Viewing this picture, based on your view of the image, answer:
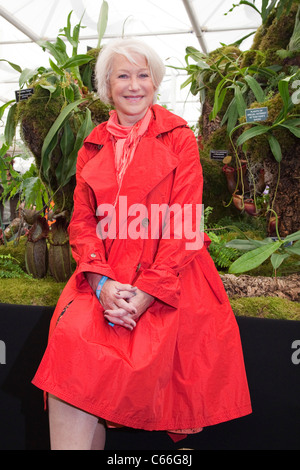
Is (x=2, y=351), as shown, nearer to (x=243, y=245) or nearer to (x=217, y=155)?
(x=243, y=245)

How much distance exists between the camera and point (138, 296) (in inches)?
48.4

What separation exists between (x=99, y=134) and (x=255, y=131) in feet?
2.83

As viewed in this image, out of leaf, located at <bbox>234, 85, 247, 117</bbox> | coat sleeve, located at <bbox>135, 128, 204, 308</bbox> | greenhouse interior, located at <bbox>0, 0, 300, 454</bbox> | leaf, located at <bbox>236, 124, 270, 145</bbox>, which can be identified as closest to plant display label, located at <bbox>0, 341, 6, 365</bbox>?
greenhouse interior, located at <bbox>0, 0, 300, 454</bbox>

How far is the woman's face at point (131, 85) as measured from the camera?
4.67 ft

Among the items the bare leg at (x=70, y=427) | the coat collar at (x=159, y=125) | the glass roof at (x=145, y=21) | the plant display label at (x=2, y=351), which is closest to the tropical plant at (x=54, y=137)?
the plant display label at (x=2, y=351)

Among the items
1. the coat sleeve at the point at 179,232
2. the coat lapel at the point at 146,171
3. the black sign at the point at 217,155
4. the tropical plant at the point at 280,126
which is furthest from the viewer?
the black sign at the point at 217,155

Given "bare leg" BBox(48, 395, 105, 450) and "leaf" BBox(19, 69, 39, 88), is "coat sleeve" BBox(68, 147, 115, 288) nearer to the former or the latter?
"bare leg" BBox(48, 395, 105, 450)

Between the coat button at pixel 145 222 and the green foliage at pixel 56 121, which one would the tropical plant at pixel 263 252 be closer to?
the coat button at pixel 145 222

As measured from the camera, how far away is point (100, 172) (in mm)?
1424

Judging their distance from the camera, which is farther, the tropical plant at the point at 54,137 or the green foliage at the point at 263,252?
the tropical plant at the point at 54,137

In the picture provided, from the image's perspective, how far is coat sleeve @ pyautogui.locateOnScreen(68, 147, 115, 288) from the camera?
1310 mm

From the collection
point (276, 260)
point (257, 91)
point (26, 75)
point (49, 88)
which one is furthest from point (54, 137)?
point (276, 260)

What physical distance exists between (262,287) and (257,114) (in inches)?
32.8

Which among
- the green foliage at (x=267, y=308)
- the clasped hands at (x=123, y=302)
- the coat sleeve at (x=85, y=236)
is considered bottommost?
the green foliage at (x=267, y=308)
